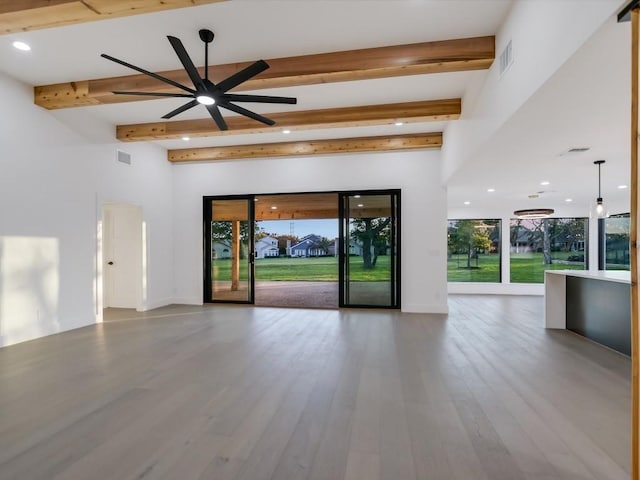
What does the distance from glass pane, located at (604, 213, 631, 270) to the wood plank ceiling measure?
6534 mm

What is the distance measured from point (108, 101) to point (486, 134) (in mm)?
4827

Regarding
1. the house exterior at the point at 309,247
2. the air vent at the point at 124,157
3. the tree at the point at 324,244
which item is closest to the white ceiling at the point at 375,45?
the air vent at the point at 124,157

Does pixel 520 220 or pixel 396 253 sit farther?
pixel 520 220

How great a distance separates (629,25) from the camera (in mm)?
1610

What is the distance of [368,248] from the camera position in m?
6.75

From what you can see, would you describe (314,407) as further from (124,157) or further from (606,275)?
(124,157)

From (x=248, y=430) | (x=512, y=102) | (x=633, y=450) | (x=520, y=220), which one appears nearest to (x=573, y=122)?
(x=512, y=102)

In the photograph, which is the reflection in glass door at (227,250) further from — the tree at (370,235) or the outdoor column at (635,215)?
the outdoor column at (635,215)

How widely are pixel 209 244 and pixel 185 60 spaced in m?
5.06

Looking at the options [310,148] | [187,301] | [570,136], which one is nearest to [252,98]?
[570,136]

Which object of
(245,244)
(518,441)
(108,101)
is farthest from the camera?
(245,244)

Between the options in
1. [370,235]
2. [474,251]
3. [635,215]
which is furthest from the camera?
[474,251]

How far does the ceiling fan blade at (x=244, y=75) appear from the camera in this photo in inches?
114

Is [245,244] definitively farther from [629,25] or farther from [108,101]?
[629,25]
